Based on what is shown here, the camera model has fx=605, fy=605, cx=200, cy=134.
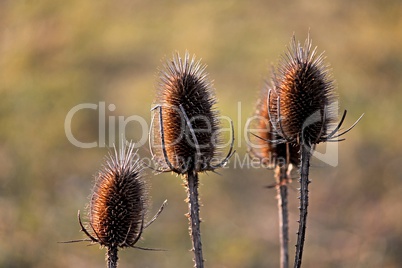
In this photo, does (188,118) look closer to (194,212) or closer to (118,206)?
(194,212)

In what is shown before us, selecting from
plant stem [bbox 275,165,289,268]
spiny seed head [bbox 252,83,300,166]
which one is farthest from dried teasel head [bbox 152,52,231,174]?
plant stem [bbox 275,165,289,268]

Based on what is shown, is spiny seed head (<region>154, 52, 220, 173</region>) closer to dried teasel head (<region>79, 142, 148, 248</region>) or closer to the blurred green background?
dried teasel head (<region>79, 142, 148, 248</region>)

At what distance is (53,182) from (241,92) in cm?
481

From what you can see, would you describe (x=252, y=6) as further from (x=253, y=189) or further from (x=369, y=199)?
(x=369, y=199)

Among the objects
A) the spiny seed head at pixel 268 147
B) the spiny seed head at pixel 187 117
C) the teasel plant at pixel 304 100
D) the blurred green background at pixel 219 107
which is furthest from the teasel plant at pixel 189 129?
the blurred green background at pixel 219 107

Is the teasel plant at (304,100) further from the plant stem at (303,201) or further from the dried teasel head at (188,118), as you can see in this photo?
the dried teasel head at (188,118)

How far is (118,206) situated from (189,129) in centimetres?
73

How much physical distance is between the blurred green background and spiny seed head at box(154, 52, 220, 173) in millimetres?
3539

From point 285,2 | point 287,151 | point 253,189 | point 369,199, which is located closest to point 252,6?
point 285,2

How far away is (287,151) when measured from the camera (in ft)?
17.0

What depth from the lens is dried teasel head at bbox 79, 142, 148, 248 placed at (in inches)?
163

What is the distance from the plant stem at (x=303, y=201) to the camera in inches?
162

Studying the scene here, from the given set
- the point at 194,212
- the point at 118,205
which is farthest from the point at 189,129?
the point at 118,205

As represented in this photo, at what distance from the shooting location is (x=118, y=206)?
4.17 m
